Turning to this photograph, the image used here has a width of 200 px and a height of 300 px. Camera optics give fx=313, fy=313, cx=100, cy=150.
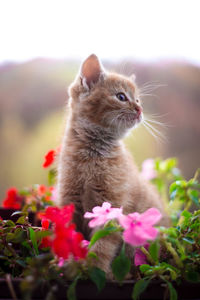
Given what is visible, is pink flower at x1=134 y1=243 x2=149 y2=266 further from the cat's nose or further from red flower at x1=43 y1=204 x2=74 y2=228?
the cat's nose

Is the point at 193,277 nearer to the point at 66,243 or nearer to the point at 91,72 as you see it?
the point at 66,243

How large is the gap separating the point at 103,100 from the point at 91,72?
125mm

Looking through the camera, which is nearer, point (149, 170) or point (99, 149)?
point (99, 149)

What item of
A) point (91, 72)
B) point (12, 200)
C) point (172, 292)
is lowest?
point (172, 292)

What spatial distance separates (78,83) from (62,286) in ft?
2.49

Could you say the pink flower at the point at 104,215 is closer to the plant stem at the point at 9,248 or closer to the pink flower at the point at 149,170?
the plant stem at the point at 9,248

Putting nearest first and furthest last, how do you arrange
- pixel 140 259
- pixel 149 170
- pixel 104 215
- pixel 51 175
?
1. pixel 104 215
2. pixel 140 259
3. pixel 51 175
4. pixel 149 170

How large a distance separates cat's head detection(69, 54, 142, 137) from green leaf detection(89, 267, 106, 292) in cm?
58

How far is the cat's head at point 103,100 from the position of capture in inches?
42.3

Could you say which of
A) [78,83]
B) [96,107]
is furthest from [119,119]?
[78,83]

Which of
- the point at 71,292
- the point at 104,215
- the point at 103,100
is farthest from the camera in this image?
the point at 103,100

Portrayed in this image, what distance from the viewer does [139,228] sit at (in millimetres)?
600

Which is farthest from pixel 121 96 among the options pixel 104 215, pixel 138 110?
pixel 104 215

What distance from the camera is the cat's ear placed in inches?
44.3
